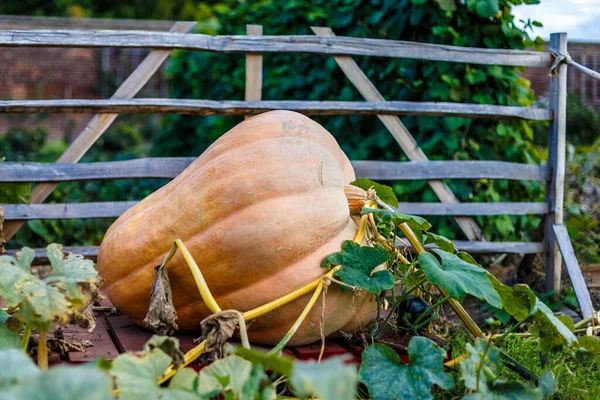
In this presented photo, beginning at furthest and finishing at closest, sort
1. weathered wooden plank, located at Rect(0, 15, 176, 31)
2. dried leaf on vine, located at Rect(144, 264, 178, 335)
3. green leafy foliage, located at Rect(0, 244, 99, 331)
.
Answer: weathered wooden plank, located at Rect(0, 15, 176, 31), dried leaf on vine, located at Rect(144, 264, 178, 335), green leafy foliage, located at Rect(0, 244, 99, 331)

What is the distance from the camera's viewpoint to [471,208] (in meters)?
3.45

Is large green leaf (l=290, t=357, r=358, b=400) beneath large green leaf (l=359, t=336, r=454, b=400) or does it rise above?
above

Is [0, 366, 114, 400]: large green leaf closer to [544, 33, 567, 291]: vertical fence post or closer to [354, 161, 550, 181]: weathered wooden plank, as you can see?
[354, 161, 550, 181]: weathered wooden plank

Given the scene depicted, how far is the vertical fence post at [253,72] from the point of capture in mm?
3209

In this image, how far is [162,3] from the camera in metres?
18.9

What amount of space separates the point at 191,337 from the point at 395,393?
2.28 ft

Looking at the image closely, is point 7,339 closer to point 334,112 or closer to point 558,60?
point 334,112

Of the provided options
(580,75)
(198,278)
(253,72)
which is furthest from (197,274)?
(580,75)

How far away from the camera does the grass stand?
1742mm

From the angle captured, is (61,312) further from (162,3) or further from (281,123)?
(162,3)

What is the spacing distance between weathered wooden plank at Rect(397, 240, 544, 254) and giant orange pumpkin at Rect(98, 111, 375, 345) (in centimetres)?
163

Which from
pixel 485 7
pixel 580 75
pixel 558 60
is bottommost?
pixel 580 75

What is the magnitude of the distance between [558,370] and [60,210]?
7.34 feet

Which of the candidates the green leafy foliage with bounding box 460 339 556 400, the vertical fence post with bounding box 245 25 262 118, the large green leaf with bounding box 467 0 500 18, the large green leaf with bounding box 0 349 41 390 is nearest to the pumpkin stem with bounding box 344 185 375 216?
the green leafy foliage with bounding box 460 339 556 400
